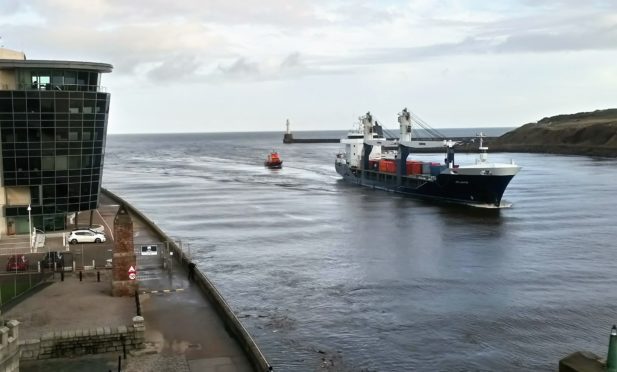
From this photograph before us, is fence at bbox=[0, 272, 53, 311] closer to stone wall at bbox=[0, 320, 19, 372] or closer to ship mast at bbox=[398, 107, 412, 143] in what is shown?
stone wall at bbox=[0, 320, 19, 372]

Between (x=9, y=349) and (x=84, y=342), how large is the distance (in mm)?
5631

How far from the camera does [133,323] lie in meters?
22.7

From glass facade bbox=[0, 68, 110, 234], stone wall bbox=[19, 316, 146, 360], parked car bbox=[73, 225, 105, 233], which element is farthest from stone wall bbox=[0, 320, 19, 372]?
glass facade bbox=[0, 68, 110, 234]

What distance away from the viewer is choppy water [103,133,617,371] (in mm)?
26297

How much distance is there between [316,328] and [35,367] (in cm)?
1230

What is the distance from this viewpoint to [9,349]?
16.4 meters

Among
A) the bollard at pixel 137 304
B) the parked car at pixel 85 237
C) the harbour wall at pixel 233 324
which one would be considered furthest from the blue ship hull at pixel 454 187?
the bollard at pixel 137 304

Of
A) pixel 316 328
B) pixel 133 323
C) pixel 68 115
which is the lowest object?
pixel 316 328

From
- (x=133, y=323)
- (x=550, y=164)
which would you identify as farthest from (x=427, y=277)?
(x=550, y=164)

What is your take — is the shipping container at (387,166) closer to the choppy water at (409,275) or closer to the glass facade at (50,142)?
the choppy water at (409,275)

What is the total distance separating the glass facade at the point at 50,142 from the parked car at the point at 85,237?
209 inches

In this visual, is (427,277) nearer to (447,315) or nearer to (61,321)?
(447,315)

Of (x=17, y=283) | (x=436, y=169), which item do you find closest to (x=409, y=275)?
(x=17, y=283)

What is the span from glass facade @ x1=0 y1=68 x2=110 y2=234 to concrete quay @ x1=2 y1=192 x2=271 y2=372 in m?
12.7
